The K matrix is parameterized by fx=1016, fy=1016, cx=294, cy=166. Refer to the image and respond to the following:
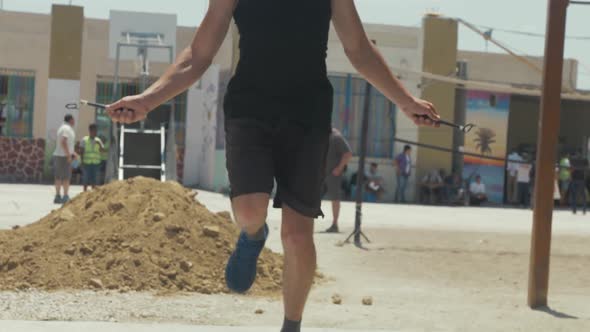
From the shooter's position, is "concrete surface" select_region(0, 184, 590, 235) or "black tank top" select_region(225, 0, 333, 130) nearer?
"black tank top" select_region(225, 0, 333, 130)

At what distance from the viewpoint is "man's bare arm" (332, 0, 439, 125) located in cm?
469

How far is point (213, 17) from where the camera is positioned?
14.8 feet

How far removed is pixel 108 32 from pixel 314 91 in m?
31.5

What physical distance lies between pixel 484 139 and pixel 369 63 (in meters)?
29.1

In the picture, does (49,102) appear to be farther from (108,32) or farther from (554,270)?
(554,270)

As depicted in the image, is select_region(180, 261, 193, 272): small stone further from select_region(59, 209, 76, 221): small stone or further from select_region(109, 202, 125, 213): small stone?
select_region(59, 209, 76, 221): small stone

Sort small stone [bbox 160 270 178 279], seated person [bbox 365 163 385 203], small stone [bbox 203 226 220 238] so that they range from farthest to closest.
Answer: seated person [bbox 365 163 385 203], small stone [bbox 203 226 220 238], small stone [bbox 160 270 178 279]

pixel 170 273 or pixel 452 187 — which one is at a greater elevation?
pixel 170 273

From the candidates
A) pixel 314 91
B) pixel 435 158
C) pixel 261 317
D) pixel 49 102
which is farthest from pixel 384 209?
pixel 314 91

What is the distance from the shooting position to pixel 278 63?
176 inches

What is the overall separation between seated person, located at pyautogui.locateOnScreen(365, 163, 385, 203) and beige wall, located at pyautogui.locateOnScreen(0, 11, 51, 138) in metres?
11.0

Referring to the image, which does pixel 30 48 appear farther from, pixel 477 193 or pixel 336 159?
pixel 336 159

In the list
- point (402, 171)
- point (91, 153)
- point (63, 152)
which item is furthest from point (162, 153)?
point (402, 171)

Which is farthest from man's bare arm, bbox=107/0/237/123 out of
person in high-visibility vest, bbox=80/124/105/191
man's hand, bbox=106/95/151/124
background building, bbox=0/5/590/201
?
background building, bbox=0/5/590/201
